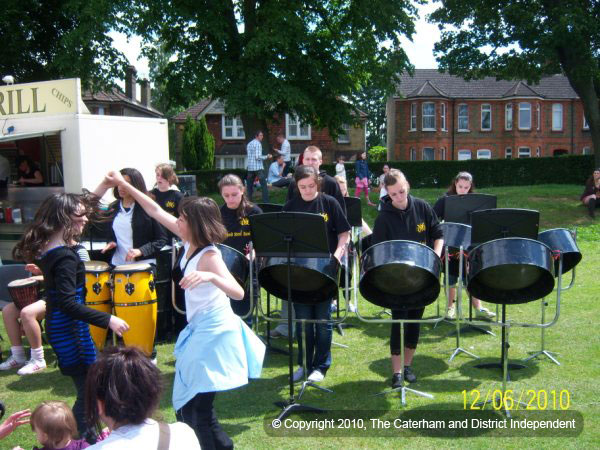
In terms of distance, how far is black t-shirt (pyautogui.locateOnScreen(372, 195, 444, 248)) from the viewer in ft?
13.4

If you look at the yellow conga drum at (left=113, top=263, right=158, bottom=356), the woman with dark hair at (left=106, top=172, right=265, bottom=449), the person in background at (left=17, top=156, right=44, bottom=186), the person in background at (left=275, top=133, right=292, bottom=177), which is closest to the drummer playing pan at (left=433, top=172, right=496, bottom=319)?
the yellow conga drum at (left=113, top=263, right=158, bottom=356)

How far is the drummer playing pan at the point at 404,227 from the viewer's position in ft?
13.3

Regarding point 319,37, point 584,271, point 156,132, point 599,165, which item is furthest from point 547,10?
point 156,132

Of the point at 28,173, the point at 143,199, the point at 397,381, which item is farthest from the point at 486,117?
the point at 143,199

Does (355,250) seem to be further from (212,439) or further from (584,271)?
(584,271)

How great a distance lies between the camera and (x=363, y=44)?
15.9 m

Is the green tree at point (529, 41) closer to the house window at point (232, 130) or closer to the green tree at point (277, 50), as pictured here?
the green tree at point (277, 50)

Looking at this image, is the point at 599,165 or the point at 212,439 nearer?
the point at 212,439

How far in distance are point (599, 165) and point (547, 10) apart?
409 cm

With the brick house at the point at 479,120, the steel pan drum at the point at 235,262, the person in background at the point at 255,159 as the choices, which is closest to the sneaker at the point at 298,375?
the steel pan drum at the point at 235,262

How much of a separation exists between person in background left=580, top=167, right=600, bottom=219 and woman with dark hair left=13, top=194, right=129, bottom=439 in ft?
36.7

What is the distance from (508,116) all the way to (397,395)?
3284 centimetres

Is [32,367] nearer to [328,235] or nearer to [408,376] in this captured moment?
[328,235]

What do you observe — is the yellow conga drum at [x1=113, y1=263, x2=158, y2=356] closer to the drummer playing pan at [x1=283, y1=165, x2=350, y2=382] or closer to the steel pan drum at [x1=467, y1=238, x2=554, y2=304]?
the drummer playing pan at [x1=283, y1=165, x2=350, y2=382]
